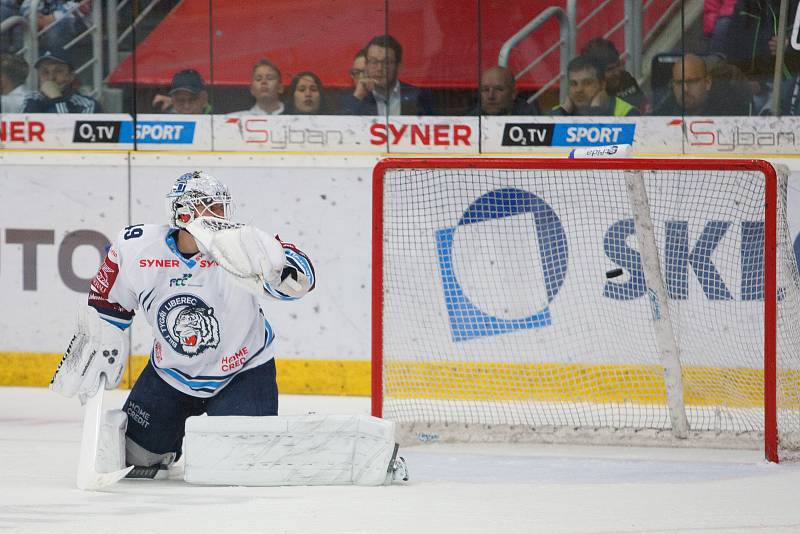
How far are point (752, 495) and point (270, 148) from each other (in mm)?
3259

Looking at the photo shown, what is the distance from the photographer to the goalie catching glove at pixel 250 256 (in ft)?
12.7

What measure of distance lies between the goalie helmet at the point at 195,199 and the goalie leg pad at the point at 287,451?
23.8 inches

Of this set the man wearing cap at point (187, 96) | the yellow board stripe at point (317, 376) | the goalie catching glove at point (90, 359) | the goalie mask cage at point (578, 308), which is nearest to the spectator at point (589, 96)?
the goalie mask cage at point (578, 308)

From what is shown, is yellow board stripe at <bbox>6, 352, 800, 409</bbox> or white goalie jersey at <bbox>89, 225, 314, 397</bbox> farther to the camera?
yellow board stripe at <bbox>6, 352, 800, 409</bbox>

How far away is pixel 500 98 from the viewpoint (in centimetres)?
649

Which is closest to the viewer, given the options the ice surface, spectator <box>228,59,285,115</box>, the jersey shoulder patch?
the ice surface

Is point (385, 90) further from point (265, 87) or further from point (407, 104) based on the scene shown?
point (265, 87)

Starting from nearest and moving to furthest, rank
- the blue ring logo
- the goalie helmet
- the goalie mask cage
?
1. the goalie helmet
2. the goalie mask cage
3. the blue ring logo

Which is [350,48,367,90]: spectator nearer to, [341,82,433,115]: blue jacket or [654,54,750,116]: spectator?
[341,82,433,115]: blue jacket

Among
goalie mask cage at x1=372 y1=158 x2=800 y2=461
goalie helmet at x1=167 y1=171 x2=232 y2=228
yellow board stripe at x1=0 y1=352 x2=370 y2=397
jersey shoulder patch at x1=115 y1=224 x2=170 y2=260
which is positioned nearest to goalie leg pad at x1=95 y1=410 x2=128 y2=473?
jersey shoulder patch at x1=115 y1=224 x2=170 y2=260

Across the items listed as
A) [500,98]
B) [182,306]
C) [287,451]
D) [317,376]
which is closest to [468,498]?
[287,451]

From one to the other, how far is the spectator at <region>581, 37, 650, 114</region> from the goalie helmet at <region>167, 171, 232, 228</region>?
2752 mm

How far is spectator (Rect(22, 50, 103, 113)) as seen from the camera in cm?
674

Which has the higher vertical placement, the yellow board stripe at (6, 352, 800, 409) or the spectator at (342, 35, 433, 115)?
the spectator at (342, 35, 433, 115)
